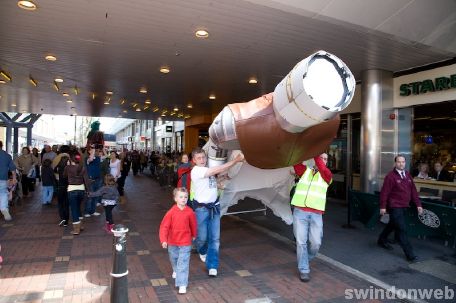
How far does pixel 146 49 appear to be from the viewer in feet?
28.2

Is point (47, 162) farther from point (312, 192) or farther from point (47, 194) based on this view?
point (312, 192)

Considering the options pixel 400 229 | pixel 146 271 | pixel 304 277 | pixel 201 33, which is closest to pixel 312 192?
pixel 304 277

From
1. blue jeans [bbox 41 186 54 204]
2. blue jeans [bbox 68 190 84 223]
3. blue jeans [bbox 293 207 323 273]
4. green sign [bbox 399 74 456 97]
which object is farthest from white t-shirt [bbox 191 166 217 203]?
blue jeans [bbox 41 186 54 204]

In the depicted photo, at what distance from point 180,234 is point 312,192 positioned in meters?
1.85

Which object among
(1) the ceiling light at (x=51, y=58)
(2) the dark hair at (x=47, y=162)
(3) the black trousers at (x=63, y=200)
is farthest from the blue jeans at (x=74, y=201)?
(1) the ceiling light at (x=51, y=58)

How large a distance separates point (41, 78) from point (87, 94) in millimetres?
3190

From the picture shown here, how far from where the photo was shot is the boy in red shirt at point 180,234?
176 inches

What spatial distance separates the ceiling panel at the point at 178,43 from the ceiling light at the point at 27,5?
13cm

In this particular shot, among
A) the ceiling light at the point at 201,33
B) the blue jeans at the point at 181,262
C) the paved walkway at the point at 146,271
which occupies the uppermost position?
the ceiling light at the point at 201,33

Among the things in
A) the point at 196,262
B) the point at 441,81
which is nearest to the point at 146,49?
the point at 196,262

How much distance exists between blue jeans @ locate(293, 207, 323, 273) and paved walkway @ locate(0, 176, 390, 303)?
0.91 ft

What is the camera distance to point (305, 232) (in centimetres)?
511

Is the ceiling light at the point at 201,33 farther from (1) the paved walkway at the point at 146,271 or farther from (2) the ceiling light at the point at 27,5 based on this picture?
(1) the paved walkway at the point at 146,271

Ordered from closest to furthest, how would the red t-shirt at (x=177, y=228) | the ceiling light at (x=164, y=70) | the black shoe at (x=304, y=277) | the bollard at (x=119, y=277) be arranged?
1. the bollard at (x=119, y=277)
2. the red t-shirt at (x=177, y=228)
3. the black shoe at (x=304, y=277)
4. the ceiling light at (x=164, y=70)
